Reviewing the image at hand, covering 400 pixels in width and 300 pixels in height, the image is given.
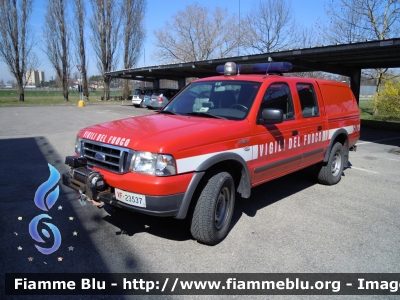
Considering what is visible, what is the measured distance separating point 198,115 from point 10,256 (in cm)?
264

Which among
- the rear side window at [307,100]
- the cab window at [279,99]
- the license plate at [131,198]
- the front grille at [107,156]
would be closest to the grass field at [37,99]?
the front grille at [107,156]

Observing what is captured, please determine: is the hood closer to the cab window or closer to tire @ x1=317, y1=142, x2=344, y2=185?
the cab window

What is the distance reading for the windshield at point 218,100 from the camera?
13.9ft

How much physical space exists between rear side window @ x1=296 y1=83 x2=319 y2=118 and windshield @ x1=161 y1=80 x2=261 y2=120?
3.47 feet

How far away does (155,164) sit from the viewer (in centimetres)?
320

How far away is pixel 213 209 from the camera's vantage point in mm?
3543

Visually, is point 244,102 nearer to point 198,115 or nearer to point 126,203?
point 198,115

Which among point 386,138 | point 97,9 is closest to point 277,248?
point 386,138

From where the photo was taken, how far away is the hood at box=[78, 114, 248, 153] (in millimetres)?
3271

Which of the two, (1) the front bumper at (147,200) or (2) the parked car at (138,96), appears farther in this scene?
(2) the parked car at (138,96)

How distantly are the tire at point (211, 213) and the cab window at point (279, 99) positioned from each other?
3.73ft

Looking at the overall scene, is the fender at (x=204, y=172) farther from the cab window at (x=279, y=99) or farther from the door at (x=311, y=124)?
the door at (x=311, y=124)

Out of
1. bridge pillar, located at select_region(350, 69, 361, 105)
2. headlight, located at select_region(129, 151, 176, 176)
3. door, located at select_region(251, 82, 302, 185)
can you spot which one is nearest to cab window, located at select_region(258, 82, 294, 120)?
door, located at select_region(251, 82, 302, 185)

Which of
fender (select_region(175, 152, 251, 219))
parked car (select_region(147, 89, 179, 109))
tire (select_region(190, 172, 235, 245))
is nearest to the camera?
fender (select_region(175, 152, 251, 219))
